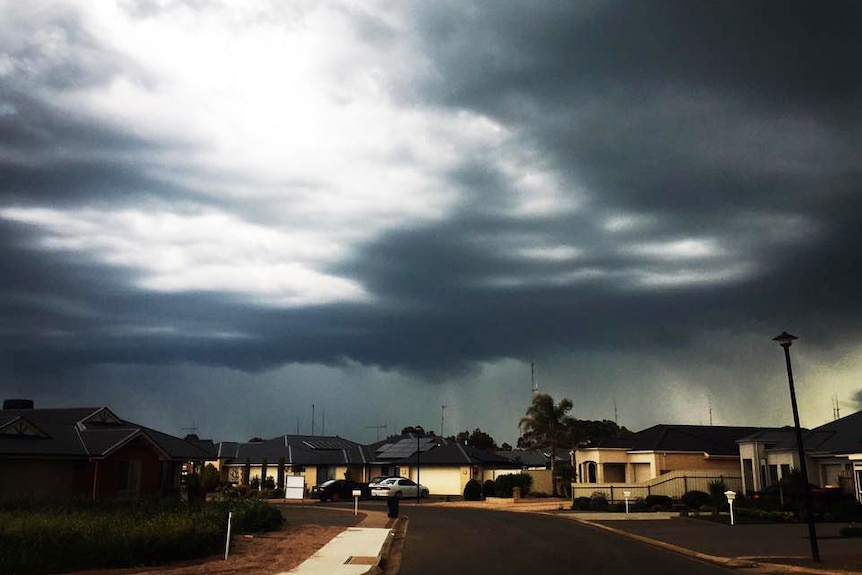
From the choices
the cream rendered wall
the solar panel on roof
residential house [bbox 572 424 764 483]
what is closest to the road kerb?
residential house [bbox 572 424 764 483]

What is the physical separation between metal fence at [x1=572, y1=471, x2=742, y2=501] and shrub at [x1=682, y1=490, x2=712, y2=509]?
3982mm

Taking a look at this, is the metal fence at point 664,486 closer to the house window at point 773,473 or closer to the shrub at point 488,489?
the house window at point 773,473

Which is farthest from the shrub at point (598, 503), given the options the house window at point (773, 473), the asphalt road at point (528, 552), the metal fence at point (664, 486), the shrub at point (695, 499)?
the asphalt road at point (528, 552)

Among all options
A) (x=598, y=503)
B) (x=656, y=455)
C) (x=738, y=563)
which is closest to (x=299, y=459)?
(x=656, y=455)

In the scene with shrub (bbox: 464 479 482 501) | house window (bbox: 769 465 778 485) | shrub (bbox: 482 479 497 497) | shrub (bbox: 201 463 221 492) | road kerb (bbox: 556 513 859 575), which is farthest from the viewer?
shrub (bbox: 464 479 482 501)

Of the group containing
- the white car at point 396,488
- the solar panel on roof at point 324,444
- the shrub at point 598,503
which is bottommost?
the shrub at point 598,503

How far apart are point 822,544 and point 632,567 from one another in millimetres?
9300

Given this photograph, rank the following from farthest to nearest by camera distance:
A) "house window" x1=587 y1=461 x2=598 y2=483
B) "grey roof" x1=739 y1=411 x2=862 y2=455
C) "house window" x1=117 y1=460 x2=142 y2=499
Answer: "house window" x1=587 y1=461 x2=598 y2=483 < "house window" x1=117 y1=460 x2=142 y2=499 < "grey roof" x1=739 y1=411 x2=862 y2=455

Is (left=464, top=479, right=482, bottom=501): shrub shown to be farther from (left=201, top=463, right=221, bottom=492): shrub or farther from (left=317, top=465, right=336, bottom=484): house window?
(left=201, top=463, right=221, bottom=492): shrub

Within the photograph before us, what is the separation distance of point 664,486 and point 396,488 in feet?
68.9

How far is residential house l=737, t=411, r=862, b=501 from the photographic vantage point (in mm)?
40938

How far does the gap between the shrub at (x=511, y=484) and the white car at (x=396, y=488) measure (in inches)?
244

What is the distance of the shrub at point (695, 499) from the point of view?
146 ft

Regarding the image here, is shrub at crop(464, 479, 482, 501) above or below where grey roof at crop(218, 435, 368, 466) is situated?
below
